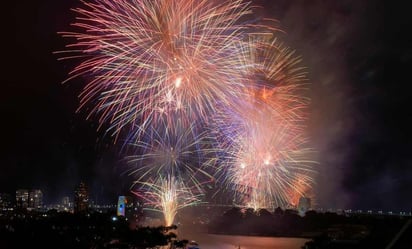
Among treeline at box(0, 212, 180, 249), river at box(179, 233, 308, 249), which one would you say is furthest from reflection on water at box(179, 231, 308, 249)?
treeline at box(0, 212, 180, 249)

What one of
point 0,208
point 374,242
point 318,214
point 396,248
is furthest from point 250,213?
point 396,248

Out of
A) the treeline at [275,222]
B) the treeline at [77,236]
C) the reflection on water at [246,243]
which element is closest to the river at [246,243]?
the reflection on water at [246,243]

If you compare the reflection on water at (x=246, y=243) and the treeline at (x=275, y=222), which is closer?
the reflection on water at (x=246, y=243)

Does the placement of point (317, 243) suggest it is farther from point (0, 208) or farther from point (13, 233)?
point (0, 208)

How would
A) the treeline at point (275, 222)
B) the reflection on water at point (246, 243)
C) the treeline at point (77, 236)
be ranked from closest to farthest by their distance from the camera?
the treeline at point (77, 236) < the reflection on water at point (246, 243) < the treeline at point (275, 222)

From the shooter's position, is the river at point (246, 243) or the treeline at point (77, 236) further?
the river at point (246, 243)

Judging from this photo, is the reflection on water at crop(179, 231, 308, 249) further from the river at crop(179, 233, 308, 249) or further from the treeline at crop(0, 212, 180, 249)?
the treeline at crop(0, 212, 180, 249)

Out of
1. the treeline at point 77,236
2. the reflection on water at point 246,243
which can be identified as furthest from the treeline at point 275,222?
the treeline at point 77,236

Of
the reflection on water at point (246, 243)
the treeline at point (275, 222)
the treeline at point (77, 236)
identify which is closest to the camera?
the treeline at point (77, 236)

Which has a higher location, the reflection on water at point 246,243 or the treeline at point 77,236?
the treeline at point 77,236

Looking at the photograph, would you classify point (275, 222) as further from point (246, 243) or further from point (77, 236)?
point (77, 236)

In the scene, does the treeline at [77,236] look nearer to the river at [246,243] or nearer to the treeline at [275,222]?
the river at [246,243]
